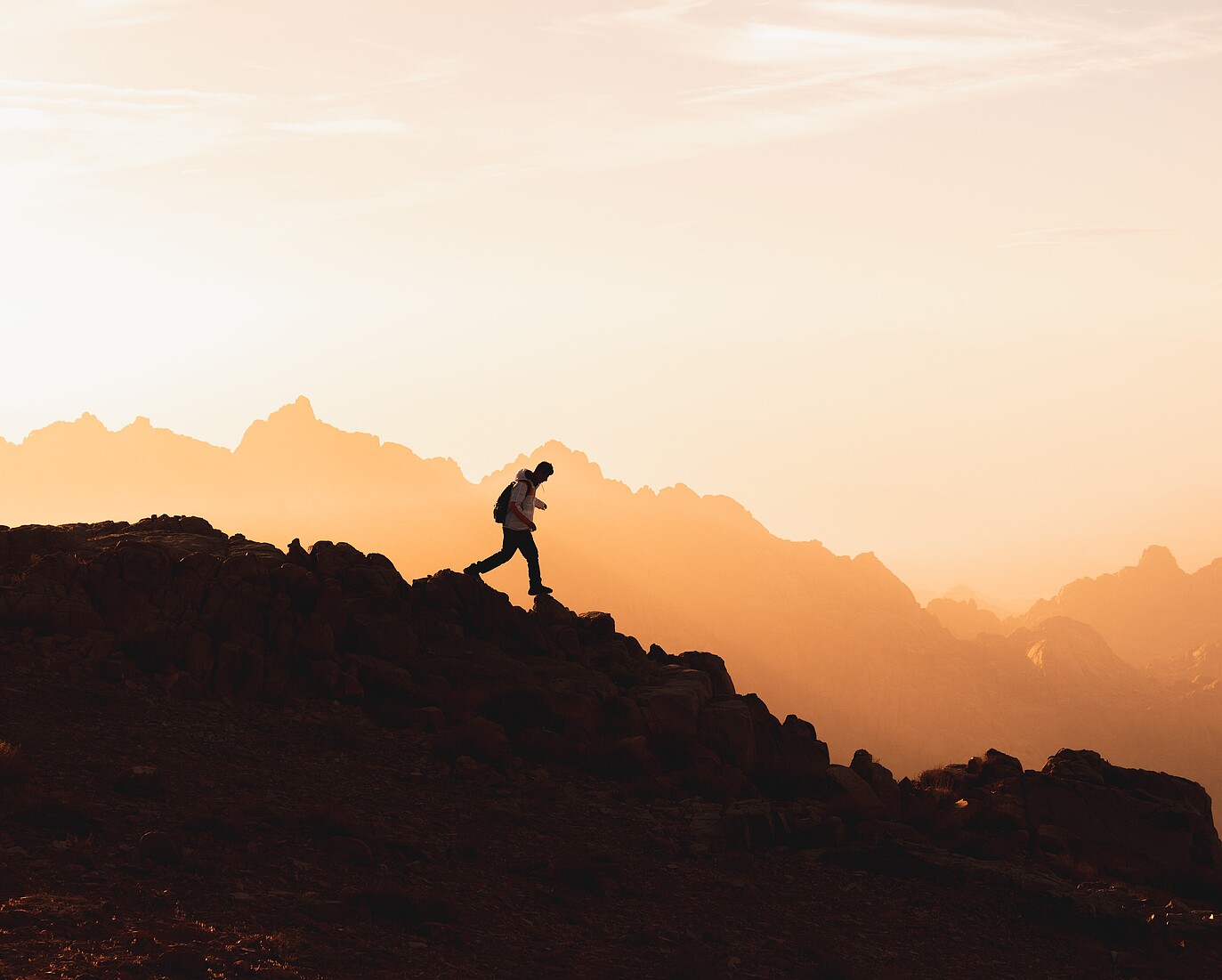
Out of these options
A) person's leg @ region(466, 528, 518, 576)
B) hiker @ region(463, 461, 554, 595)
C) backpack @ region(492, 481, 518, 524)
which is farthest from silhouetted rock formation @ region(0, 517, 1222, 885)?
backpack @ region(492, 481, 518, 524)

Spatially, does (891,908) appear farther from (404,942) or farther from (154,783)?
(154,783)

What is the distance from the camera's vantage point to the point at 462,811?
712 inches

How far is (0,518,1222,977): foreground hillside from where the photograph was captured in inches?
532

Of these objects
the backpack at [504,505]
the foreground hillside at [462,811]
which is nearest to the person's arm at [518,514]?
the backpack at [504,505]

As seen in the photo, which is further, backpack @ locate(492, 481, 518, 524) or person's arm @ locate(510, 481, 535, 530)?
backpack @ locate(492, 481, 518, 524)

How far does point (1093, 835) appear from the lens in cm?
2297

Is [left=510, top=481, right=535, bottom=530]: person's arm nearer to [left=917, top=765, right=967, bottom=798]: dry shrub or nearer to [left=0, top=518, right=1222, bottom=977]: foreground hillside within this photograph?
[left=0, top=518, right=1222, bottom=977]: foreground hillside

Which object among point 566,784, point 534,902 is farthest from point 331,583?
point 534,902

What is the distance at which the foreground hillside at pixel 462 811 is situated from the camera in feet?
44.3

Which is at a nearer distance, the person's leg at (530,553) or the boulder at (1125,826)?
the boulder at (1125,826)

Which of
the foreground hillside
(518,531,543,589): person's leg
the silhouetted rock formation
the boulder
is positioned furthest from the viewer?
(518,531,543,589): person's leg

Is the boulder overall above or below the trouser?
below

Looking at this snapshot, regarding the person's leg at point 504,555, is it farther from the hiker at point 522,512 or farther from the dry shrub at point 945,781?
the dry shrub at point 945,781

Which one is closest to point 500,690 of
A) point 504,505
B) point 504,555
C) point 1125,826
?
point 504,555
